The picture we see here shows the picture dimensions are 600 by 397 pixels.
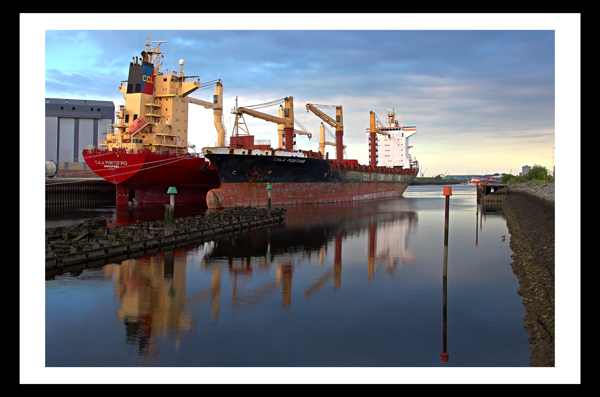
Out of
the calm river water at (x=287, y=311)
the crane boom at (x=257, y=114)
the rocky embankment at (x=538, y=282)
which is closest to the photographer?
the calm river water at (x=287, y=311)

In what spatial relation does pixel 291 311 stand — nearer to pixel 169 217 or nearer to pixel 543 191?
pixel 169 217

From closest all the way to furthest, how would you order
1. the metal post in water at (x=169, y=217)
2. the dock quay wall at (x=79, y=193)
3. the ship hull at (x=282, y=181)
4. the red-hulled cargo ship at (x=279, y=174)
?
the metal post in water at (x=169, y=217) < the red-hulled cargo ship at (x=279, y=174) < the ship hull at (x=282, y=181) < the dock quay wall at (x=79, y=193)

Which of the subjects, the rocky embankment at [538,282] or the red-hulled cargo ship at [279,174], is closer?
the rocky embankment at [538,282]

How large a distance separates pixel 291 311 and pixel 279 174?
2215 cm

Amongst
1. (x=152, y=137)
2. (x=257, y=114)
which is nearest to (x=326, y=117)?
(x=257, y=114)

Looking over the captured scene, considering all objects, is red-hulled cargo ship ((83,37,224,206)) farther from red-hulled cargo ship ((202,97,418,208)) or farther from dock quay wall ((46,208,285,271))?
dock quay wall ((46,208,285,271))

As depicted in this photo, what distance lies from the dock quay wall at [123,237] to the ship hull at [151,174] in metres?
10.3

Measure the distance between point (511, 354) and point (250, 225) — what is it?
47.8 ft

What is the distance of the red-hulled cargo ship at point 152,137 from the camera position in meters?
28.2

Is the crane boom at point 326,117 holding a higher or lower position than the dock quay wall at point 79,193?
higher

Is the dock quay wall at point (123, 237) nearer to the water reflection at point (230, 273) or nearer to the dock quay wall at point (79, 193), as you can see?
the water reflection at point (230, 273)

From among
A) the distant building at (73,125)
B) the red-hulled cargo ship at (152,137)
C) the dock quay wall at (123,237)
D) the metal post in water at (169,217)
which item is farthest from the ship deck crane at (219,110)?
Result: the distant building at (73,125)

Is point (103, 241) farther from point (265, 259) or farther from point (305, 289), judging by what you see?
point (305, 289)

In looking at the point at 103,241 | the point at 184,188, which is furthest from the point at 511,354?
the point at 184,188
